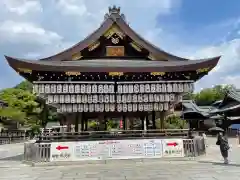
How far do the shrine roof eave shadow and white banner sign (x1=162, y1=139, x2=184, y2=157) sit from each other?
13.4 feet

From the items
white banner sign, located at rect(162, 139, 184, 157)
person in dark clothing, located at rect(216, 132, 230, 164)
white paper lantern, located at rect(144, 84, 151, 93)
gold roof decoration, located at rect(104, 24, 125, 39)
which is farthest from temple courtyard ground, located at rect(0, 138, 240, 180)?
gold roof decoration, located at rect(104, 24, 125, 39)

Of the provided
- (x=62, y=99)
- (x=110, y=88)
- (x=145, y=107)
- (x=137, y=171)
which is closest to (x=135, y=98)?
(x=145, y=107)

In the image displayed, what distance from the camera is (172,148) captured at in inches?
639

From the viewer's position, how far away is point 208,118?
182 feet

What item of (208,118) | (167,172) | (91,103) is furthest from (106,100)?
(208,118)

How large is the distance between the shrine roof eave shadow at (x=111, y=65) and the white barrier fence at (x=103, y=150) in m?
4.07

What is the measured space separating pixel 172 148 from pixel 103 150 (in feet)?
12.7

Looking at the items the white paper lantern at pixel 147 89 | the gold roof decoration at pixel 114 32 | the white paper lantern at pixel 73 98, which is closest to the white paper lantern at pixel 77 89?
the white paper lantern at pixel 73 98

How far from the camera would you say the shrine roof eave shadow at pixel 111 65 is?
15.9 meters

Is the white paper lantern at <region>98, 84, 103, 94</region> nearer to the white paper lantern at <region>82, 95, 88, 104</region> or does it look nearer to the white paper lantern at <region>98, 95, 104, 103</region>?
the white paper lantern at <region>98, 95, 104, 103</region>

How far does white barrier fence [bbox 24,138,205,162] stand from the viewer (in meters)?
15.8

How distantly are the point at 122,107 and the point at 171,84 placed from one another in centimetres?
322

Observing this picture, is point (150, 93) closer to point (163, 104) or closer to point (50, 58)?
point (163, 104)

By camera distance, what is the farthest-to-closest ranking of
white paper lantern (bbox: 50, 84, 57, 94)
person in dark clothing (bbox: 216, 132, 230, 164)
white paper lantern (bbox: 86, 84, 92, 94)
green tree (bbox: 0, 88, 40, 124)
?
green tree (bbox: 0, 88, 40, 124) < white paper lantern (bbox: 86, 84, 92, 94) < white paper lantern (bbox: 50, 84, 57, 94) < person in dark clothing (bbox: 216, 132, 230, 164)
